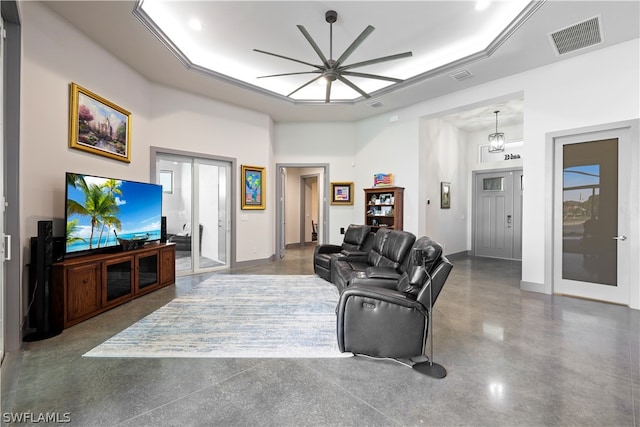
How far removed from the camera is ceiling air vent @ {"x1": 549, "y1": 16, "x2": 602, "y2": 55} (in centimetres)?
357

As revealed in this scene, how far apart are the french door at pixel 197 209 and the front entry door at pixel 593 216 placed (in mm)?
5920

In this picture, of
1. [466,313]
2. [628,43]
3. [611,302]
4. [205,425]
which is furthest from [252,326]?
[628,43]

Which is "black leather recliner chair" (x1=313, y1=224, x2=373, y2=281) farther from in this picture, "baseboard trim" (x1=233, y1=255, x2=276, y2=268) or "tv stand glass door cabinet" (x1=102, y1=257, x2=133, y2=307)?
"tv stand glass door cabinet" (x1=102, y1=257, x2=133, y2=307)

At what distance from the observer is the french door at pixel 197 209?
18.2 feet

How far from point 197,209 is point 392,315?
459 centimetres

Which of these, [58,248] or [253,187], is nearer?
[58,248]

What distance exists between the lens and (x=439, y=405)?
6.33 ft

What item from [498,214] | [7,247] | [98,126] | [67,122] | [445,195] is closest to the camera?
[7,247]

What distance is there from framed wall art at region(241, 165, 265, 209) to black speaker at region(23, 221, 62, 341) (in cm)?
371

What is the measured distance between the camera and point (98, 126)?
12.9 feet

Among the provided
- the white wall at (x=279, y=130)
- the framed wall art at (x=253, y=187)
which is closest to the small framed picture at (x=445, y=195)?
the white wall at (x=279, y=130)

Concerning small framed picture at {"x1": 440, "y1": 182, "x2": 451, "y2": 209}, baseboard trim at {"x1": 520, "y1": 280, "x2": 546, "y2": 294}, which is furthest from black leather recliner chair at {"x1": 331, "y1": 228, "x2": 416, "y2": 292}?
small framed picture at {"x1": 440, "y1": 182, "x2": 451, "y2": 209}

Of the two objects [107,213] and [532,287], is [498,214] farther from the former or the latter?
[107,213]

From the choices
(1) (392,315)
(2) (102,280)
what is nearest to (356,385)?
(1) (392,315)
